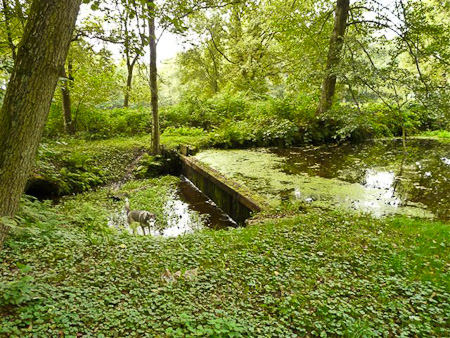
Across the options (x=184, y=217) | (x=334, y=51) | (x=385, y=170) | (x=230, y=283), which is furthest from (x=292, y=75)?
(x=230, y=283)

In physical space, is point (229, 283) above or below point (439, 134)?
below

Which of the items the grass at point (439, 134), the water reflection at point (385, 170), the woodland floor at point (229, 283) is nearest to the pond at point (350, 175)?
the water reflection at point (385, 170)

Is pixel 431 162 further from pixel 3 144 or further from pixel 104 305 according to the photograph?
pixel 3 144

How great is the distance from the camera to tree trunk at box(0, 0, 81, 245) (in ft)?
5.94

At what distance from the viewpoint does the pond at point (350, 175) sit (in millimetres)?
5312

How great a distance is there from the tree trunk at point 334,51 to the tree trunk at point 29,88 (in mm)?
7271

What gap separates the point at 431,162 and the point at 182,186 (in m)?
7.68

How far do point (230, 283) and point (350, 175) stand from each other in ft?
18.2

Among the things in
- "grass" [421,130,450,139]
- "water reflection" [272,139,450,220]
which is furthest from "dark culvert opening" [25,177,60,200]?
"grass" [421,130,450,139]

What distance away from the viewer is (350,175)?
23.6 ft

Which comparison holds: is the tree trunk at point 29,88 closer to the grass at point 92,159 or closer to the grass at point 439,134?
the grass at point 92,159

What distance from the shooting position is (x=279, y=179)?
22.3 ft

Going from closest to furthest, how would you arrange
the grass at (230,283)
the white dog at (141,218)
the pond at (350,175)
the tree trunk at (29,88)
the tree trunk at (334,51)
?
1. the tree trunk at (29,88)
2. the grass at (230,283)
3. the white dog at (141,218)
4. the pond at (350,175)
5. the tree trunk at (334,51)

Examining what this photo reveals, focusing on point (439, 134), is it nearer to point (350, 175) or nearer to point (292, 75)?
point (292, 75)
